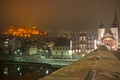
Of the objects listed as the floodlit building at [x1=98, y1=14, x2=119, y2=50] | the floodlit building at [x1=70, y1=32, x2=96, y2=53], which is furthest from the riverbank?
the floodlit building at [x1=98, y1=14, x2=119, y2=50]

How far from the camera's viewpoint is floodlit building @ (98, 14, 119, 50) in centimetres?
4644

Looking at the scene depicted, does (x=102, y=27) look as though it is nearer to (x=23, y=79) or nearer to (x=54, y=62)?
(x=54, y=62)

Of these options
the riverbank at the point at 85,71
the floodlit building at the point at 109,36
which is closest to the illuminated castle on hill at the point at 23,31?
the floodlit building at the point at 109,36

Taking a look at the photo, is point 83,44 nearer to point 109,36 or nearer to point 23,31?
point 109,36

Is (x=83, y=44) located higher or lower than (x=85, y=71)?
lower

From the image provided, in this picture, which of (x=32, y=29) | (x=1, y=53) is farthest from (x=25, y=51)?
(x=32, y=29)

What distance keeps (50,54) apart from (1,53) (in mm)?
11927

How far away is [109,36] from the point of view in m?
46.6

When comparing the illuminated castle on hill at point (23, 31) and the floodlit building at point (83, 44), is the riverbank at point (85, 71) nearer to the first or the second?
the floodlit building at point (83, 44)

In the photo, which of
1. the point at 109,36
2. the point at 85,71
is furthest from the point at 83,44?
the point at 85,71

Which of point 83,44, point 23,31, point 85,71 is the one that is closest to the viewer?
point 85,71

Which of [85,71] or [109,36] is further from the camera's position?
[109,36]

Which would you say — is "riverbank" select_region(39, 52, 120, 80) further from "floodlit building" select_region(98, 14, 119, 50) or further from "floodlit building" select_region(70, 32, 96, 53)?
"floodlit building" select_region(98, 14, 119, 50)

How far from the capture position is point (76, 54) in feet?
144
